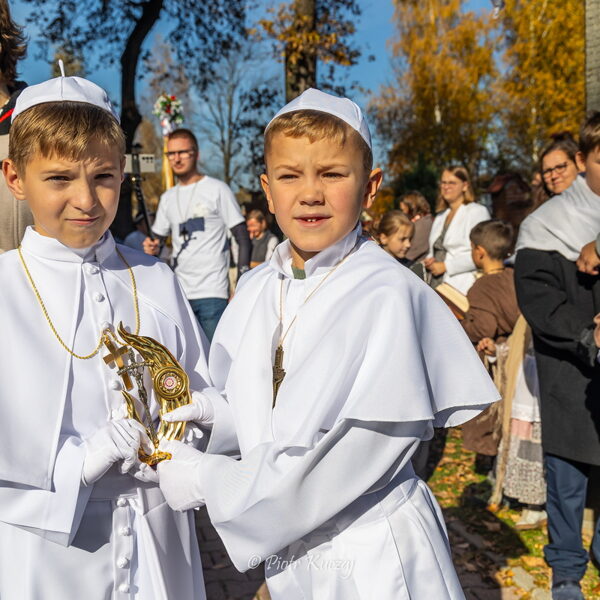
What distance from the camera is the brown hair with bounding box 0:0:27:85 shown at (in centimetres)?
268

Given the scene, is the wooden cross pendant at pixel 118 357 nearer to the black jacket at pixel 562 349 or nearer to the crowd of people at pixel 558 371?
the crowd of people at pixel 558 371

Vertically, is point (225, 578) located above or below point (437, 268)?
below

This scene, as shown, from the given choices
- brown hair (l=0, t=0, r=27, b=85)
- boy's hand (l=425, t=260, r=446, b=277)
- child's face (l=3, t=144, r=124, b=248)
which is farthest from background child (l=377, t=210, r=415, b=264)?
child's face (l=3, t=144, r=124, b=248)

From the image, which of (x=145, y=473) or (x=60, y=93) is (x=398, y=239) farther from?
(x=145, y=473)

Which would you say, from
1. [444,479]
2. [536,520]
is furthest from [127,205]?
[536,520]

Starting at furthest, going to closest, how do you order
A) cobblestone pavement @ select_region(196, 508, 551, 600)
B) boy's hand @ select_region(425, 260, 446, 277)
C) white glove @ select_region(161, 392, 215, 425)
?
boy's hand @ select_region(425, 260, 446, 277) < cobblestone pavement @ select_region(196, 508, 551, 600) < white glove @ select_region(161, 392, 215, 425)

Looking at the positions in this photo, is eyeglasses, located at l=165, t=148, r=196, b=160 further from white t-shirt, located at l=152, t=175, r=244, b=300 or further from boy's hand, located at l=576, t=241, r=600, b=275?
boy's hand, located at l=576, t=241, r=600, b=275

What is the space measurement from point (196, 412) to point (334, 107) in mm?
935

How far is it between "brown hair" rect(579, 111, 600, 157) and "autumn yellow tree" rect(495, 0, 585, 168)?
955 inches

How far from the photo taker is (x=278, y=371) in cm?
191

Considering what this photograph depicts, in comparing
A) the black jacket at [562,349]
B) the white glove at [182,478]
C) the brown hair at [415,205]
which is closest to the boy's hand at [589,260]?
the black jacket at [562,349]

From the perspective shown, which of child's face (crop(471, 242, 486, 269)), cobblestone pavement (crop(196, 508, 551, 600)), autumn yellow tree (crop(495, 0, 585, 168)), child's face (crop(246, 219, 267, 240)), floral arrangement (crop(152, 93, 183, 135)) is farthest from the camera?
autumn yellow tree (crop(495, 0, 585, 168))

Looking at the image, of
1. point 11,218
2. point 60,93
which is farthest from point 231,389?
point 11,218

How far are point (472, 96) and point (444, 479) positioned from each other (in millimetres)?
30874
